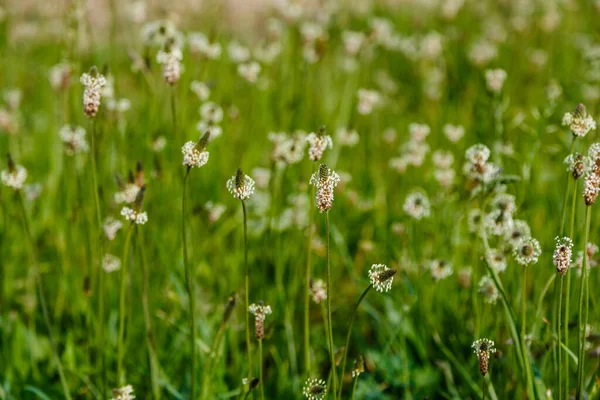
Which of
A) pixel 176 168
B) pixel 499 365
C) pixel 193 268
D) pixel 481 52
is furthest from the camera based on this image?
pixel 481 52

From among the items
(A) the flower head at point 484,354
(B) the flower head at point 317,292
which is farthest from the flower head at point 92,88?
(A) the flower head at point 484,354

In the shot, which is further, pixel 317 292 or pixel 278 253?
pixel 278 253

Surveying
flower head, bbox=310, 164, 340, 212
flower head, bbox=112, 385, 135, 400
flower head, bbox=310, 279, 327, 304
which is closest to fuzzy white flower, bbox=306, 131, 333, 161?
flower head, bbox=310, 164, 340, 212

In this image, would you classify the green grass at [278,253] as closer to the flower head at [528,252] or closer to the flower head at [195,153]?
the flower head at [528,252]

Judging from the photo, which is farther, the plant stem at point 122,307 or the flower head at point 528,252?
the plant stem at point 122,307

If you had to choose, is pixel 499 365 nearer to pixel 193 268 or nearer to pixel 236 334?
pixel 236 334

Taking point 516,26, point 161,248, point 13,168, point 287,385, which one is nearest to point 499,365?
point 287,385

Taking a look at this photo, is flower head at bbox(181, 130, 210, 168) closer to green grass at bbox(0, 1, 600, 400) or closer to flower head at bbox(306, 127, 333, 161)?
flower head at bbox(306, 127, 333, 161)

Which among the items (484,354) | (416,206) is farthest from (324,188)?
(416,206)

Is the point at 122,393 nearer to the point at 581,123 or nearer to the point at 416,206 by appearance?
the point at 416,206
